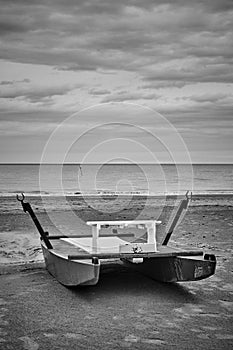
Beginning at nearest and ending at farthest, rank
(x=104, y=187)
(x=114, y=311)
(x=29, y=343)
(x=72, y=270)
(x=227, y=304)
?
(x=29, y=343) < (x=114, y=311) < (x=227, y=304) < (x=72, y=270) < (x=104, y=187)

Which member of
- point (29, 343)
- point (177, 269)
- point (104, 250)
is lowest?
point (29, 343)

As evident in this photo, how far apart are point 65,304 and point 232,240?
766 centimetres

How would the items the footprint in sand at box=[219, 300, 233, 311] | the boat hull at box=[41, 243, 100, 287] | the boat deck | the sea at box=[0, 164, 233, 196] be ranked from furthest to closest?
the sea at box=[0, 164, 233, 196] < the boat deck < the boat hull at box=[41, 243, 100, 287] < the footprint in sand at box=[219, 300, 233, 311]

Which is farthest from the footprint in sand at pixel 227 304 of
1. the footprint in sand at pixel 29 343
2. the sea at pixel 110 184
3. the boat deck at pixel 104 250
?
the sea at pixel 110 184

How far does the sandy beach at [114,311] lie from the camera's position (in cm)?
627

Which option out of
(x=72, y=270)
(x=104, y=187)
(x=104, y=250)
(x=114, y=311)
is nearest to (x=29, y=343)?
(x=114, y=311)

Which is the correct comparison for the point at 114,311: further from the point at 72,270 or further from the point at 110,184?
the point at 110,184

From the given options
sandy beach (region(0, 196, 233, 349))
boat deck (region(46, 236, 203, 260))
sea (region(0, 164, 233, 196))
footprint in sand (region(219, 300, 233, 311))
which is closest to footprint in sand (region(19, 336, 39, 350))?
sandy beach (region(0, 196, 233, 349))

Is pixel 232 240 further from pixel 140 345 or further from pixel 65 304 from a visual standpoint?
pixel 140 345

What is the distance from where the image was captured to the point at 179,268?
869cm

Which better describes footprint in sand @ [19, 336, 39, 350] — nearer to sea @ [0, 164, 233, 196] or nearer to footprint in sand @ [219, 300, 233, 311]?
footprint in sand @ [219, 300, 233, 311]

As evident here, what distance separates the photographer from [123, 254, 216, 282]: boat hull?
8258 millimetres

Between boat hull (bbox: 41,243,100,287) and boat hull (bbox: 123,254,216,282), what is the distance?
1.52 metres

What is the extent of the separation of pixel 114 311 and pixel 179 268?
164 centimetres
